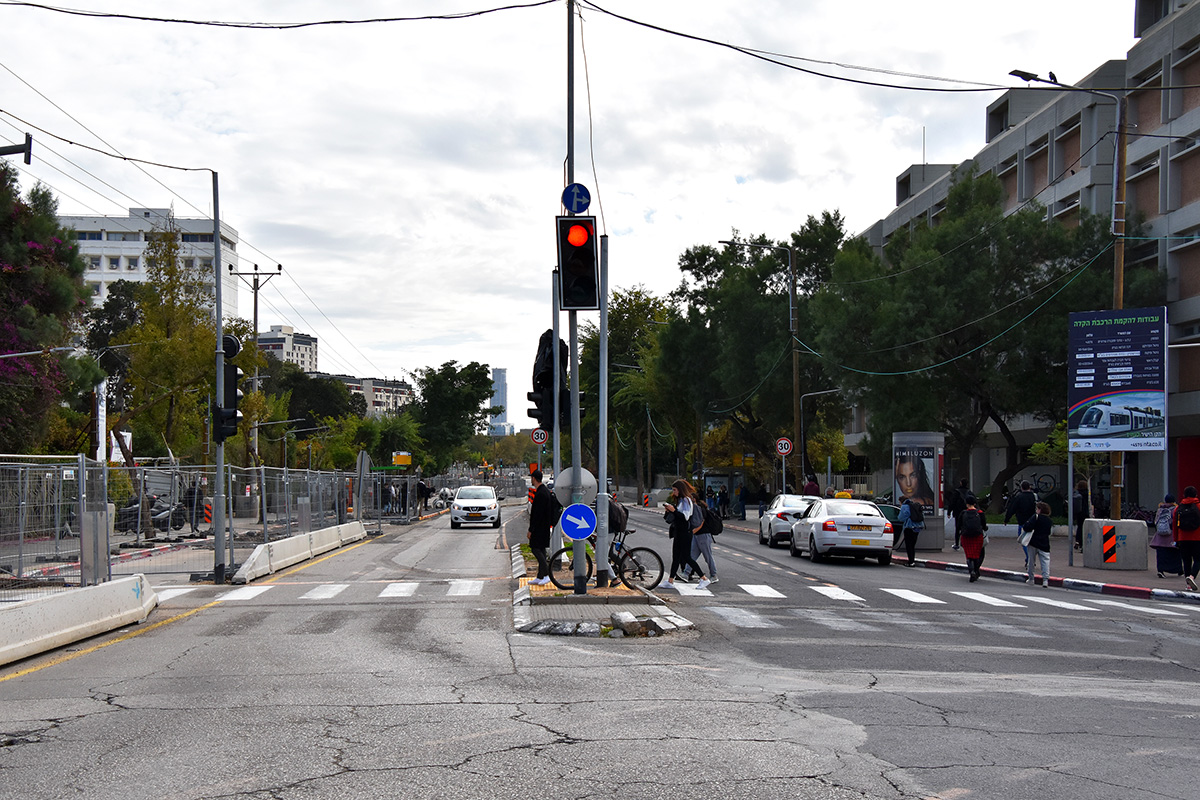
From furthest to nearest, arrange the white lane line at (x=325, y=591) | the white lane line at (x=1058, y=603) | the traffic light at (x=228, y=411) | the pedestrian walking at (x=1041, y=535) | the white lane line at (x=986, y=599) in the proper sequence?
the pedestrian walking at (x=1041, y=535) < the traffic light at (x=228, y=411) < the white lane line at (x=986, y=599) < the white lane line at (x=325, y=591) < the white lane line at (x=1058, y=603)

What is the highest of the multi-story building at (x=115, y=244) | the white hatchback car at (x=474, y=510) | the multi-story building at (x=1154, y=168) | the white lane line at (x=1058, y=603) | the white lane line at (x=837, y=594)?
the multi-story building at (x=115, y=244)

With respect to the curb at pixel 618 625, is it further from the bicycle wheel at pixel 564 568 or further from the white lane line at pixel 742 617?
the bicycle wheel at pixel 564 568

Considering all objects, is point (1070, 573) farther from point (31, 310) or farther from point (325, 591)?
point (31, 310)

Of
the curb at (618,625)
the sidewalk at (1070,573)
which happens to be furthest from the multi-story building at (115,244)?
the curb at (618,625)

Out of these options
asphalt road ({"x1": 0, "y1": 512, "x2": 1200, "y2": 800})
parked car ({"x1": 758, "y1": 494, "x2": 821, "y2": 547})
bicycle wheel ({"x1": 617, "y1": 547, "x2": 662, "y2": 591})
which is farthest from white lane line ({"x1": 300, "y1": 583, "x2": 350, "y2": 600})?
parked car ({"x1": 758, "y1": 494, "x2": 821, "y2": 547})

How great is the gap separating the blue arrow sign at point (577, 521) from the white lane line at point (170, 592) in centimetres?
655

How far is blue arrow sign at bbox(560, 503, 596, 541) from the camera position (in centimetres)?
1500

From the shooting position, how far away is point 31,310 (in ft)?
107

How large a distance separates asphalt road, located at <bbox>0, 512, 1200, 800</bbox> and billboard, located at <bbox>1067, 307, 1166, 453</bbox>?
25.2 ft

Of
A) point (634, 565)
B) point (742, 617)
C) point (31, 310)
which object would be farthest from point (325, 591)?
point (31, 310)

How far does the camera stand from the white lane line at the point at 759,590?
17.9 meters

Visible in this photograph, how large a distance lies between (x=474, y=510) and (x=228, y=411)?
24.3 meters

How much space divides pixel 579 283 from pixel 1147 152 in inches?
1243

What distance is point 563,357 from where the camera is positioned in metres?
18.6
